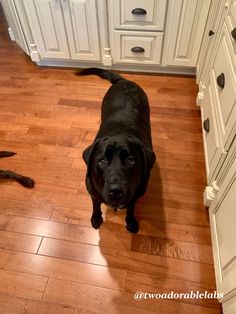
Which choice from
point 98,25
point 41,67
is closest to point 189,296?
point 98,25

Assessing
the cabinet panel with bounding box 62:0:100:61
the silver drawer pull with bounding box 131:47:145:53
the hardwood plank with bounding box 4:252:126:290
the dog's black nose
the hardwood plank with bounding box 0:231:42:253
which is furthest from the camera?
the silver drawer pull with bounding box 131:47:145:53

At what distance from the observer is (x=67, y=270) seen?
4.02ft

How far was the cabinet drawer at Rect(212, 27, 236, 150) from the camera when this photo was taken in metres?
1.07

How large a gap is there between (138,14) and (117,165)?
4.80 feet

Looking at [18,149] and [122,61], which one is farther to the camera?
[122,61]

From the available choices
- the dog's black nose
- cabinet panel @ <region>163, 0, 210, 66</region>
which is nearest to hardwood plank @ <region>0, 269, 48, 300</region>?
the dog's black nose

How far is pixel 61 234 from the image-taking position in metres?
1.35

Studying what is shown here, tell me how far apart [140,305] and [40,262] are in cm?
53

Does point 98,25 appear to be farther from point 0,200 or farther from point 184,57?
point 0,200

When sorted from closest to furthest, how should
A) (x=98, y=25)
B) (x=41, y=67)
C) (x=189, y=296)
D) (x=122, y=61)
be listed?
(x=189, y=296) < (x=98, y=25) < (x=122, y=61) < (x=41, y=67)

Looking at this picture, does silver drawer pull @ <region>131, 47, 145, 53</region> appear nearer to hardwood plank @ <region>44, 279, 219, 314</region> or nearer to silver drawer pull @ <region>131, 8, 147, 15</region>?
silver drawer pull @ <region>131, 8, 147, 15</region>

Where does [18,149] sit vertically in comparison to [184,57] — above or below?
below

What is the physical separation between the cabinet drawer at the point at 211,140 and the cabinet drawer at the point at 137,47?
75 cm

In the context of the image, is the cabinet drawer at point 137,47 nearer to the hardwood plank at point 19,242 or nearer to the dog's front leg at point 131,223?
the dog's front leg at point 131,223
